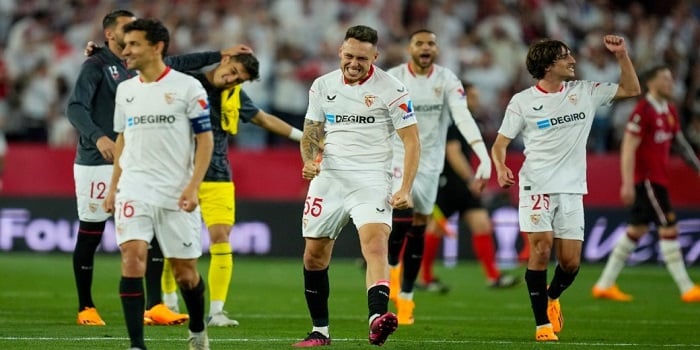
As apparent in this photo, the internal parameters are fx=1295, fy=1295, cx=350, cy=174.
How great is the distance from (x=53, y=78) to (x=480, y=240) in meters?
9.29

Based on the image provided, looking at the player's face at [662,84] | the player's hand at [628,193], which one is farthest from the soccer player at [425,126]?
the player's face at [662,84]

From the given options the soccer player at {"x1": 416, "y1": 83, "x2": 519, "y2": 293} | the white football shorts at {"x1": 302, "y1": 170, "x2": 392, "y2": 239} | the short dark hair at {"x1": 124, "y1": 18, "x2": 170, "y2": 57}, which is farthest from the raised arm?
the soccer player at {"x1": 416, "y1": 83, "x2": 519, "y2": 293}

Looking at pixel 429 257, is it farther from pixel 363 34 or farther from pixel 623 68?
pixel 363 34

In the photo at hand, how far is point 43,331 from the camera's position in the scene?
10867 millimetres

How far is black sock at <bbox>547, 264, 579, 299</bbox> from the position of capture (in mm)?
11109

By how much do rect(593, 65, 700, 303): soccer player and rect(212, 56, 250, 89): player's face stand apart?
5.57 metres

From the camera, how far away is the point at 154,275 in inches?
472

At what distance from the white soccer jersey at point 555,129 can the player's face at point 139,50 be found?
11.3ft

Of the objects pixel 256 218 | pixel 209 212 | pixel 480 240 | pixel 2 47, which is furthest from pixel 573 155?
pixel 2 47

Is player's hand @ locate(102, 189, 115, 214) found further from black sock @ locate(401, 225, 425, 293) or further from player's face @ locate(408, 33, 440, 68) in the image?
player's face @ locate(408, 33, 440, 68)

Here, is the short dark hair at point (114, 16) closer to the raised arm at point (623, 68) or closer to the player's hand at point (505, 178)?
the player's hand at point (505, 178)

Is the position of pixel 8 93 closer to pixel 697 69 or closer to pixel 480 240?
pixel 480 240

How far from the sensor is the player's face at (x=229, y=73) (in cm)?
1159

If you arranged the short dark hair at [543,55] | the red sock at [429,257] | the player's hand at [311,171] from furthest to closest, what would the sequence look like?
the red sock at [429,257], the short dark hair at [543,55], the player's hand at [311,171]
